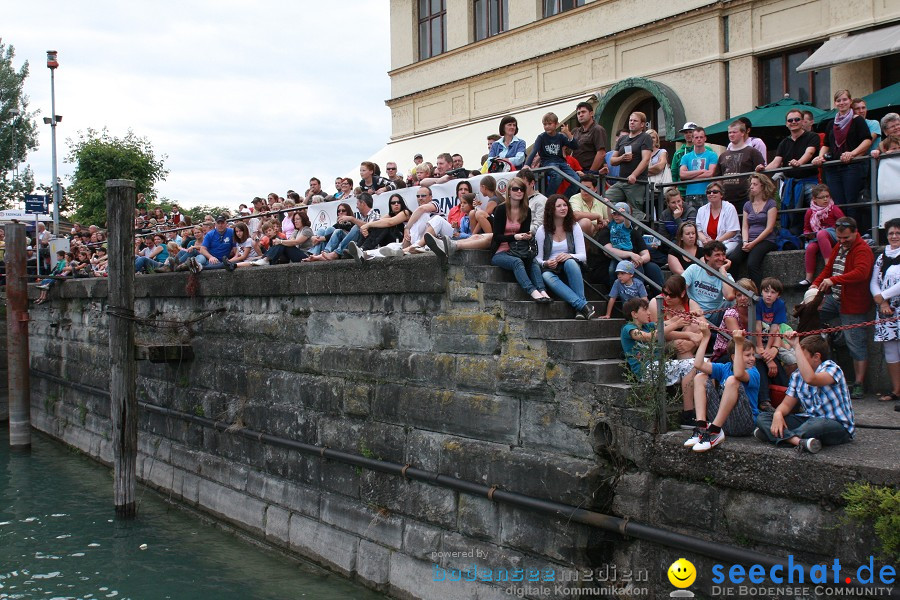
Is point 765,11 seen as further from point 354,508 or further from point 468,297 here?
point 354,508

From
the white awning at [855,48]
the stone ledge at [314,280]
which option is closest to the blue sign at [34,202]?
the stone ledge at [314,280]

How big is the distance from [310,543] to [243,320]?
327cm

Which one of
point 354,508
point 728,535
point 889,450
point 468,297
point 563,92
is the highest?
point 563,92

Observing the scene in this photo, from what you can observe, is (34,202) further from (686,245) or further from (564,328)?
(564,328)

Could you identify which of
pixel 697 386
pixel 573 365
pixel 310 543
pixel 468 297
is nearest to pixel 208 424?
pixel 310 543

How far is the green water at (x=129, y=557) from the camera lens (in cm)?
922

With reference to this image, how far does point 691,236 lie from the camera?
838 cm

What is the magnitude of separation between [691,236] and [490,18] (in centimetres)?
1420

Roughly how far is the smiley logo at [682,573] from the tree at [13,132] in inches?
1681

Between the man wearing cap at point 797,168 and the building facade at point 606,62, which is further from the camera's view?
the building facade at point 606,62

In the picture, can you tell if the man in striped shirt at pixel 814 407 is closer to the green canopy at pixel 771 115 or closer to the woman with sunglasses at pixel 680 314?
the woman with sunglasses at pixel 680 314

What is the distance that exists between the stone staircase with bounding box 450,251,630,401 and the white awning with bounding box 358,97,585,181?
385 inches

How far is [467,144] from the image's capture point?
64.6 ft

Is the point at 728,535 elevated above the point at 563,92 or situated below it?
below
